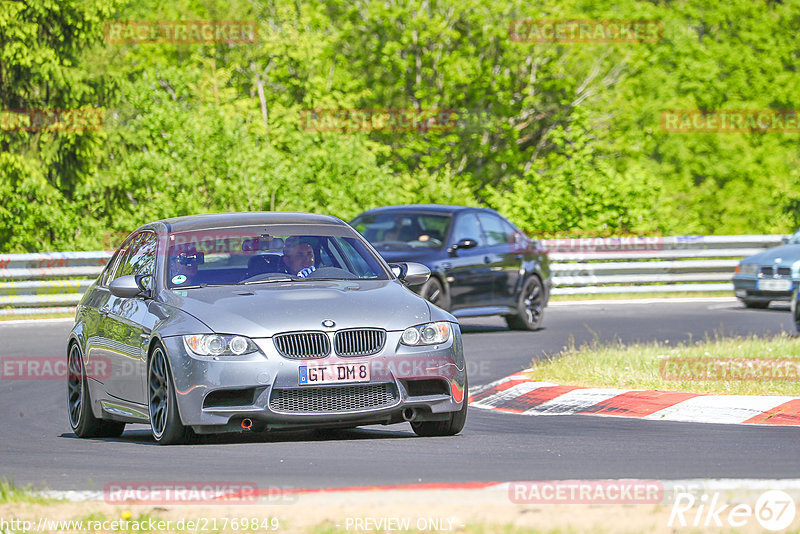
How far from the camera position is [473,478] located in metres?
6.80

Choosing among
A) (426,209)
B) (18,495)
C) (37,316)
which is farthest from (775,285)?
(18,495)

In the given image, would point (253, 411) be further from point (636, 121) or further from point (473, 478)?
point (636, 121)

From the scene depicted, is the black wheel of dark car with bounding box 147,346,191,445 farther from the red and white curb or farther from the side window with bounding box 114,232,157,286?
the red and white curb

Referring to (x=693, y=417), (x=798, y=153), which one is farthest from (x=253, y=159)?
(x=798, y=153)

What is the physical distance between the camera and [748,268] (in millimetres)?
24609

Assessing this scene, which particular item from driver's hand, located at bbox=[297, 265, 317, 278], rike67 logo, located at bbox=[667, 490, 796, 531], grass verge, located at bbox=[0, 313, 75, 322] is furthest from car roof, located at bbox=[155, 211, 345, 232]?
grass verge, located at bbox=[0, 313, 75, 322]

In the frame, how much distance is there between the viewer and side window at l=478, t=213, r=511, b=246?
64.3ft

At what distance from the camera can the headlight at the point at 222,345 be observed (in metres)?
8.36

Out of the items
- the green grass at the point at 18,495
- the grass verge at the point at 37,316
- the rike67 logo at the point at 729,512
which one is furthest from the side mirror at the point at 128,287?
the grass verge at the point at 37,316

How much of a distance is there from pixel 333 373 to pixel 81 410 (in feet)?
8.30

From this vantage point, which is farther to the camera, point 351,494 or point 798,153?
point 798,153

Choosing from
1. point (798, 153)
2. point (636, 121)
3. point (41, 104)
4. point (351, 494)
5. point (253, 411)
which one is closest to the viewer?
point (351, 494)

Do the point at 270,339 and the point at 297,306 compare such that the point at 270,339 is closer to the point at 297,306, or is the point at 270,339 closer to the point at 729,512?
the point at 297,306

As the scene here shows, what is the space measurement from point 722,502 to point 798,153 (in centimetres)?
5283
